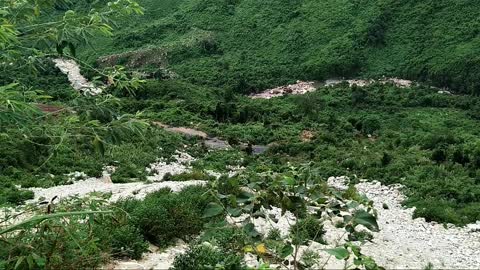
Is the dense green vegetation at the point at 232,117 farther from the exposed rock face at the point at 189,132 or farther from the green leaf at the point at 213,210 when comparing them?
the exposed rock face at the point at 189,132

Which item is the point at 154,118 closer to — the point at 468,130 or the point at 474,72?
the point at 468,130

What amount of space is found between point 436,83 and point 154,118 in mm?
32961

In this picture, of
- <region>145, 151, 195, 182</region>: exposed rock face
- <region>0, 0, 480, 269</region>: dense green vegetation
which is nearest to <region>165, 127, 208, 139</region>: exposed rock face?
<region>0, 0, 480, 269</region>: dense green vegetation

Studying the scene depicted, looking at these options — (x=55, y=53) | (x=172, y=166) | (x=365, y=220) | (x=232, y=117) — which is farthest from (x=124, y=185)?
(x=232, y=117)

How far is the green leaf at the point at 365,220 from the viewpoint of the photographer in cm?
526

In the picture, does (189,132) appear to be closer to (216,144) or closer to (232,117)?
(216,144)

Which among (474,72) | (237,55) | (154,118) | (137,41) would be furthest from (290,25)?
(154,118)

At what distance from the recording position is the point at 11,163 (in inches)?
921

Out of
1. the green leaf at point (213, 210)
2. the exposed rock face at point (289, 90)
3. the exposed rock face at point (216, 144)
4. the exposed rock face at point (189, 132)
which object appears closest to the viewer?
the green leaf at point (213, 210)

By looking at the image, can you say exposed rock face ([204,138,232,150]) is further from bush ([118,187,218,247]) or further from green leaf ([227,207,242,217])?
green leaf ([227,207,242,217])

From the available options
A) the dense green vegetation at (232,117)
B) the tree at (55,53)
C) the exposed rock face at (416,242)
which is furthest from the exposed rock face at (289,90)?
the tree at (55,53)

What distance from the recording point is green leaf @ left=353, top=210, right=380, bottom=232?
5258mm

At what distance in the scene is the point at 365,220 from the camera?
17.3 feet

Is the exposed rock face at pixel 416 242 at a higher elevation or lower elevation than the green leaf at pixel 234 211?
lower
